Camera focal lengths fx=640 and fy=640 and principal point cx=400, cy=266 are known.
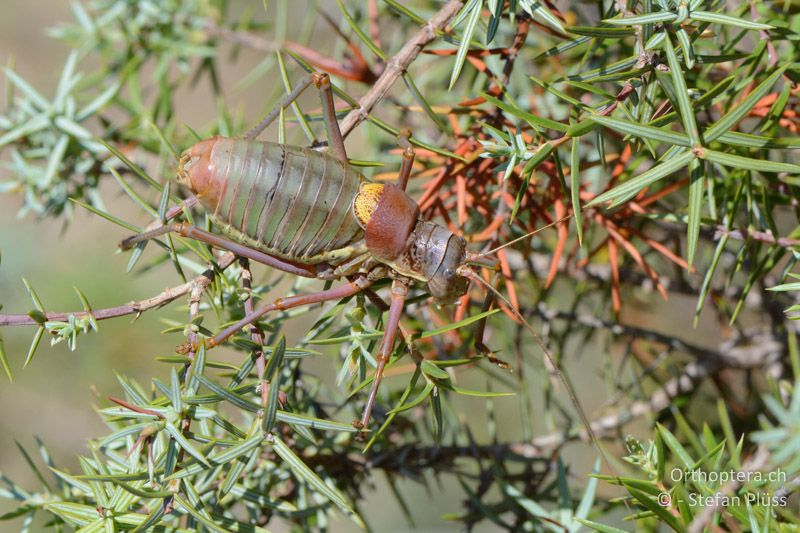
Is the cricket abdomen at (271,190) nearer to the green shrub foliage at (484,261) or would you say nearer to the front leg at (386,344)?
the green shrub foliage at (484,261)

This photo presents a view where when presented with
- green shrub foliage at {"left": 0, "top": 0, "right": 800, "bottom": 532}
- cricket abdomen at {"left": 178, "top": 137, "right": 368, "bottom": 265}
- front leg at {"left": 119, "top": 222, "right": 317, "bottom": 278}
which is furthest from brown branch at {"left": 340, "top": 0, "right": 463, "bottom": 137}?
front leg at {"left": 119, "top": 222, "right": 317, "bottom": 278}

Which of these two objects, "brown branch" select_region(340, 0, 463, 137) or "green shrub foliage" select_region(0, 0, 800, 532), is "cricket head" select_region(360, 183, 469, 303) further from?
"brown branch" select_region(340, 0, 463, 137)

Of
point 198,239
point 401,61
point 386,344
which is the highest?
point 401,61

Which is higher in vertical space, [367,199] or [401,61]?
[401,61]

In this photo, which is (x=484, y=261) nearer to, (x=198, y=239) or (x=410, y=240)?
(x=410, y=240)

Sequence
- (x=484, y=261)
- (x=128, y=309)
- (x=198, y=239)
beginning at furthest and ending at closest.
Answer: (x=484, y=261) → (x=198, y=239) → (x=128, y=309)

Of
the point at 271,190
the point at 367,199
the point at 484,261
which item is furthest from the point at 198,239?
the point at 484,261

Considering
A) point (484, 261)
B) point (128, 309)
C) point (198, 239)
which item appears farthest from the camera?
point (484, 261)

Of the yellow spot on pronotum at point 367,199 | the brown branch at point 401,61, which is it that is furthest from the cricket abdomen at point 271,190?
the brown branch at point 401,61
